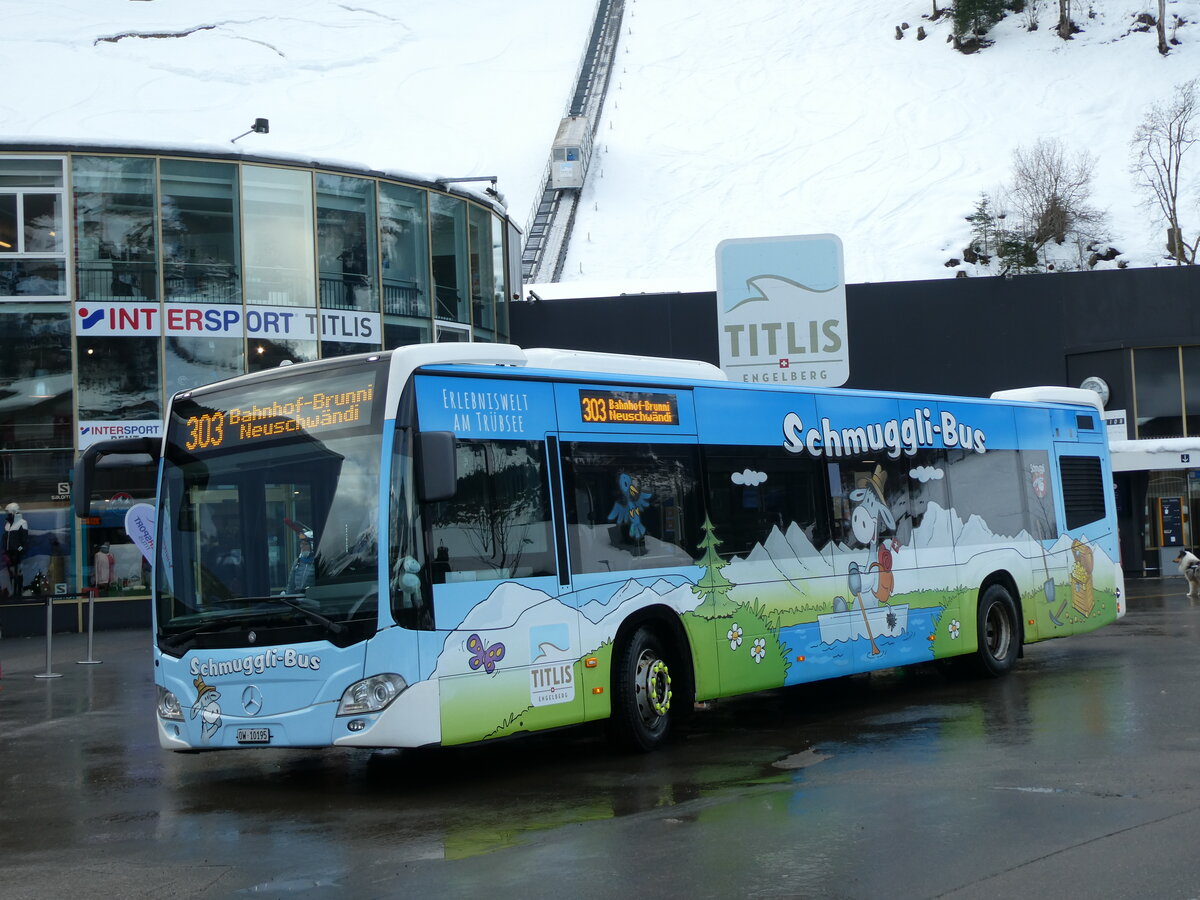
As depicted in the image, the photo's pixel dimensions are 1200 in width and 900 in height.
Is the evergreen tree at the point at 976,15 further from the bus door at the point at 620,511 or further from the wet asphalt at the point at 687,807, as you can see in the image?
the bus door at the point at 620,511

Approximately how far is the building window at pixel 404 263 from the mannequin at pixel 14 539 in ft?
25.1

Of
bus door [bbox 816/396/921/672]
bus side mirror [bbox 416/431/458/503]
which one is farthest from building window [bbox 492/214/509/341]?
bus side mirror [bbox 416/431/458/503]

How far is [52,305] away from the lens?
24656mm

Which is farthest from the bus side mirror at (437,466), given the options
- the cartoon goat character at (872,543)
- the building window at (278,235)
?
the building window at (278,235)

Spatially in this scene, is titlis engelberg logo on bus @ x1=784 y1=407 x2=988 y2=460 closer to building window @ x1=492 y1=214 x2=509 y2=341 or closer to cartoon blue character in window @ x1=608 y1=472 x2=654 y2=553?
cartoon blue character in window @ x1=608 y1=472 x2=654 y2=553

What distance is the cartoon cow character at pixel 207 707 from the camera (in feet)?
30.0

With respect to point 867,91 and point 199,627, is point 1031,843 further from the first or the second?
point 867,91

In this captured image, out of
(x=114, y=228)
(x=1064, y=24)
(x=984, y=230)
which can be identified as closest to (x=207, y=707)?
(x=114, y=228)

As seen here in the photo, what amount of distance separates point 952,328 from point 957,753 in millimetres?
24966

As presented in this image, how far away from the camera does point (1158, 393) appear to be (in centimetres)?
3225

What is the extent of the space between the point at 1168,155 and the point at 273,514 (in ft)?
218

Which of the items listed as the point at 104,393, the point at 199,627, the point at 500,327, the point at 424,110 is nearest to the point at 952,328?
the point at 500,327

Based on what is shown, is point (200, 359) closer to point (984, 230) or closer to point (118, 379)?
point (118, 379)

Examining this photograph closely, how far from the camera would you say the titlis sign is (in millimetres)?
17000
